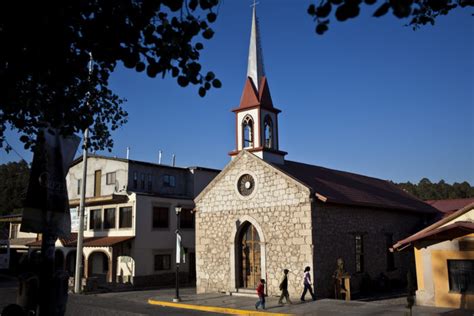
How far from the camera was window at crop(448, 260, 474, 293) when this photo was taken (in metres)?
A: 15.9

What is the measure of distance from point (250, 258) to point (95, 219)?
13.3m

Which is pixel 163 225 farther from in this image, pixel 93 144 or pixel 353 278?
pixel 93 144

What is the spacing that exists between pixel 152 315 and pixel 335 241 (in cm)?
856

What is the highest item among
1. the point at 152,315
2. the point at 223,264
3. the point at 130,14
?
the point at 130,14

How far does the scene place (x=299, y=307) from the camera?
16953mm

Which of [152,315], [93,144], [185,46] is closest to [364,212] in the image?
[152,315]

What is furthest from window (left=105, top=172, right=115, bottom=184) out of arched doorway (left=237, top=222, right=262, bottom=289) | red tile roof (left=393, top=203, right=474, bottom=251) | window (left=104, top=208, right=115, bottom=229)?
red tile roof (left=393, top=203, right=474, bottom=251)

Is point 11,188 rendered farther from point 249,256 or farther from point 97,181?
point 249,256

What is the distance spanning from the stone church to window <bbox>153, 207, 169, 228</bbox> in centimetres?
573

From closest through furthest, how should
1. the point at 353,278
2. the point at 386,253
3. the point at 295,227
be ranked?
the point at 295,227 < the point at 353,278 < the point at 386,253

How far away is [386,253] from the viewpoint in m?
24.2

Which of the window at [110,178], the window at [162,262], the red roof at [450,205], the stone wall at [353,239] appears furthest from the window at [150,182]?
the red roof at [450,205]

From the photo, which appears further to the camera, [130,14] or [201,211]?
[201,211]

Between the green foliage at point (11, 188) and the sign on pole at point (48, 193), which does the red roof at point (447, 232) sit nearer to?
the sign on pole at point (48, 193)
